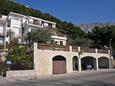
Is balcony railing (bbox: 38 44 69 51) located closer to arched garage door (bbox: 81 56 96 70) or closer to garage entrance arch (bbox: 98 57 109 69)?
arched garage door (bbox: 81 56 96 70)

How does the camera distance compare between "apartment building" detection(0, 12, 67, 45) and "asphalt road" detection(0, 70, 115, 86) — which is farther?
"apartment building" detection(0, 12, 67, 45)

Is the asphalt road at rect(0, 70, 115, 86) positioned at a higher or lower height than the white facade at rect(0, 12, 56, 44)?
lower

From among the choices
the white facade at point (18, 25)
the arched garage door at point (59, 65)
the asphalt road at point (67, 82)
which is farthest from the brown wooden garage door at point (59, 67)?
the white facade at point (18, 25)

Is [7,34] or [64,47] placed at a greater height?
[7,34]

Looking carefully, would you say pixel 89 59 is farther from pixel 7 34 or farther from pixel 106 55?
pixel 7 34

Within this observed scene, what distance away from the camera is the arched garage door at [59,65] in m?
38.6

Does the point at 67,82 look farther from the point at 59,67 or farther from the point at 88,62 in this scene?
the point at 88,62

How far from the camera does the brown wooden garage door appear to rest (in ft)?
126

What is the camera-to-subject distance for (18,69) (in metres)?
32.5

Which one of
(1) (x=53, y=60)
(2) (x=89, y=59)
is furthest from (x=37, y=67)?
(2) (x=89, y=59)

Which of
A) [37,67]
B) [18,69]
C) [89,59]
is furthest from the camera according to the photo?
[89,59]

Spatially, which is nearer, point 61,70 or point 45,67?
point 45,67

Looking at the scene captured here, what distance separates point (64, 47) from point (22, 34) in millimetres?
24128

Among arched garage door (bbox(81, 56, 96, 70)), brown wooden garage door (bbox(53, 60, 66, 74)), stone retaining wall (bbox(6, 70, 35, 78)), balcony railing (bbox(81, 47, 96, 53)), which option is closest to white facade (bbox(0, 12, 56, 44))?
arched garage door (bbox(81, 56, 96, 70))
